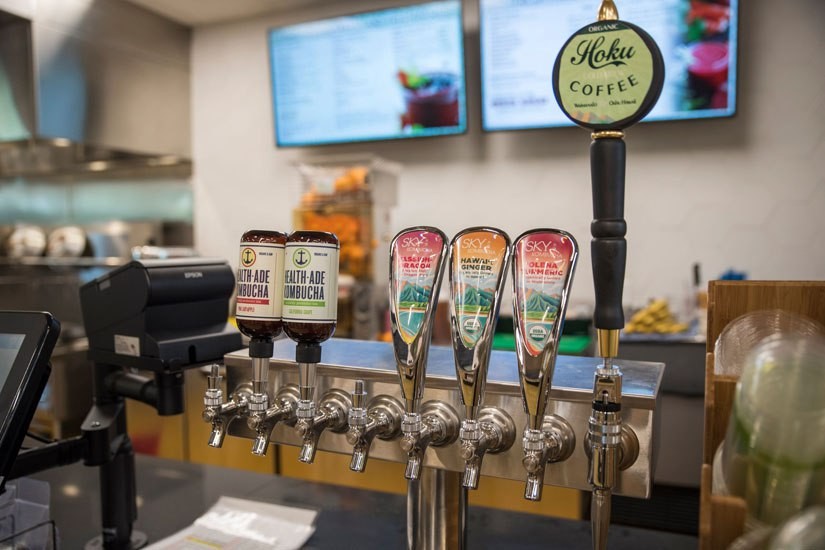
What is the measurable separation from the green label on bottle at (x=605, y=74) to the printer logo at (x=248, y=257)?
0.44 m

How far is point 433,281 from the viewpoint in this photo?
84cm

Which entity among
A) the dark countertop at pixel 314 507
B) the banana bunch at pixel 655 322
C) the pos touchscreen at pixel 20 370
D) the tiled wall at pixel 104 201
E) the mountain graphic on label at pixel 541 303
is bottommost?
the dark countertop at pixel 314 507

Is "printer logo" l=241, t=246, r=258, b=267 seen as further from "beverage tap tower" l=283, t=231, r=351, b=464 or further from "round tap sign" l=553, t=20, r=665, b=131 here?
"round tap sign" l=553, t=20, r=665, b=131

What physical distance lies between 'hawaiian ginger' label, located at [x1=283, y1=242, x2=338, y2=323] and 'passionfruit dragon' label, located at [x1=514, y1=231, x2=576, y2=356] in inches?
9.8

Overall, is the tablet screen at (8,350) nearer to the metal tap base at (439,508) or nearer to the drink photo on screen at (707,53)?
the metal tap base at (439,508)

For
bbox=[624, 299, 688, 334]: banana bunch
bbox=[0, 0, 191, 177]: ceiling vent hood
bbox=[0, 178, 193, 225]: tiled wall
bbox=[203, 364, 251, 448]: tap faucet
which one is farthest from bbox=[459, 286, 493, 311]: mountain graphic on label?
bbox=[0, 178, 193, 225]: tiled wall

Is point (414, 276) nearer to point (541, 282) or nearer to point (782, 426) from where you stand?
point (541, 282)

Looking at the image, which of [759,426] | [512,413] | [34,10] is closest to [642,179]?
[512,413]

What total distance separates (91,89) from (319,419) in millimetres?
2972

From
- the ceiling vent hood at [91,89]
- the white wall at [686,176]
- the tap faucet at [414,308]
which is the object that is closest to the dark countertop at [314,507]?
the tap faucet at [414,308]

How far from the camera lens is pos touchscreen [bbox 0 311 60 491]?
91cm

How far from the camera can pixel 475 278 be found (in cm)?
82

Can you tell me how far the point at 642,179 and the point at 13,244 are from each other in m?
3.23

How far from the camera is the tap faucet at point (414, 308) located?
0.84 m
